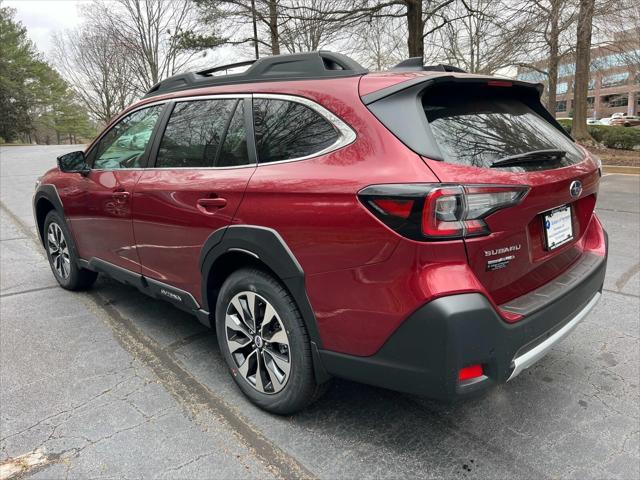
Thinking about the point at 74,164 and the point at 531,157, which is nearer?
the point at 531,157

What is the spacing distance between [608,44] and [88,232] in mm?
17504

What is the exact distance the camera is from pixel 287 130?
2400mm

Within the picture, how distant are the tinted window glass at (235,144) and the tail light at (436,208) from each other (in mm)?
923

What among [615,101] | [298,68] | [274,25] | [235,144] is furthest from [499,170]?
[615,101]

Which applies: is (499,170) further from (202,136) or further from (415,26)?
(415,26)

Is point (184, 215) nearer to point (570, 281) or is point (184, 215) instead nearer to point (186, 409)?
point (186, 409)

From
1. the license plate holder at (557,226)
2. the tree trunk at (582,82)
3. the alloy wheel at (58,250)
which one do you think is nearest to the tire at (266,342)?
the license plate holder at (557,226)

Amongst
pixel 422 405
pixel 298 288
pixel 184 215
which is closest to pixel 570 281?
pixel 422 405

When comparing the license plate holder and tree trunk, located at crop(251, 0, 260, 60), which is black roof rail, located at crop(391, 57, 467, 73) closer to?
the license plate holder

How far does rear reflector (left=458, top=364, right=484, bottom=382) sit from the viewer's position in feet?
6.15

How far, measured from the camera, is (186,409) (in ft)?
8.62

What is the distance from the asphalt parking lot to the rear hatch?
769 millimetres

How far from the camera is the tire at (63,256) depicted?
4.23m

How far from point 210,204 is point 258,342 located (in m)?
0.78
